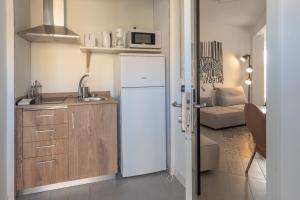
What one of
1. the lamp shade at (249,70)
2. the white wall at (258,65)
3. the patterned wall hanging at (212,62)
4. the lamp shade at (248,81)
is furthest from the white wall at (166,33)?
the white wall at (258,65)

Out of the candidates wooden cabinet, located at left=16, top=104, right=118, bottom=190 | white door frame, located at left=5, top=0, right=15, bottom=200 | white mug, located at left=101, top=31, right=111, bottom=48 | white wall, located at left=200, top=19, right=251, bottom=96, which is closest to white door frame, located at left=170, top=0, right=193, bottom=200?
wooden cabinet, located at left=16, top=104, right=118, bottom=190

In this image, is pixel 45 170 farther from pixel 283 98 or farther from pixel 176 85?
pixel 283 98

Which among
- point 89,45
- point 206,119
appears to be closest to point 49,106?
point 89,45

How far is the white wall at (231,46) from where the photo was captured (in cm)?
609

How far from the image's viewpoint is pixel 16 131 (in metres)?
2.19

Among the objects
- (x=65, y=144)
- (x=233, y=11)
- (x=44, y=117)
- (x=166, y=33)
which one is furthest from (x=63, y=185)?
(x=233, y=11)

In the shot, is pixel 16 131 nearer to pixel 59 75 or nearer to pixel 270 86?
pixel 59 75

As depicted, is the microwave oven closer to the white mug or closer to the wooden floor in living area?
the white mug

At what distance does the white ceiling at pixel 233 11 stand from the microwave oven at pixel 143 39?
8.45 feet

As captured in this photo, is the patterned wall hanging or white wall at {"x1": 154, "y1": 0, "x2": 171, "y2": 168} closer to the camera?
white wall at {"x1": 154, "y1": 0, "x2": 171, "y2": 168}

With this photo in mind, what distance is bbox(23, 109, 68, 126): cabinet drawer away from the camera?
2.23 m

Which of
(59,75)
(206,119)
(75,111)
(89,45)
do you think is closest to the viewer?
(75,111)

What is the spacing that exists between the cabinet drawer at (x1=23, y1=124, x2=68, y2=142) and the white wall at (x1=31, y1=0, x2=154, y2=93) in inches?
28.8

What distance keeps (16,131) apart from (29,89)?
2.32 ft
